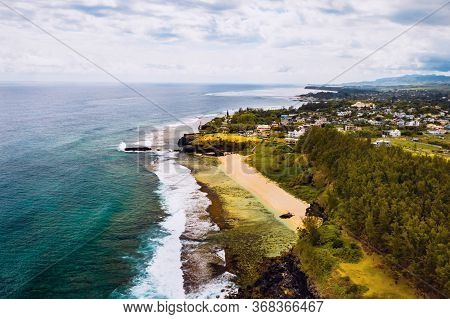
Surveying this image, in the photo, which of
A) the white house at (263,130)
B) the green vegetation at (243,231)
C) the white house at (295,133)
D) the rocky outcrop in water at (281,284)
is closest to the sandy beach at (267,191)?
the green vegetation at (243,231)

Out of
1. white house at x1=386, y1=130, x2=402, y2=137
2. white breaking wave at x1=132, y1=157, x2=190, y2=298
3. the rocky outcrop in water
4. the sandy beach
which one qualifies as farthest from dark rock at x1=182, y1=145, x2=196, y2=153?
the rocky outcrop in water

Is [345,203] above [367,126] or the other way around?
the other way around

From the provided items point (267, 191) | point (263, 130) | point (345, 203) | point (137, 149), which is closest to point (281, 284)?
point (345, 203)

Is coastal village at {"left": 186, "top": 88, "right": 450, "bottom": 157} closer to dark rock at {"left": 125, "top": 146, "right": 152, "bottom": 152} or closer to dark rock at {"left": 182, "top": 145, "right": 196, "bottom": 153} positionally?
dark rock at {"left": 182, "top": 145, "right": 196, "bottom": 153}

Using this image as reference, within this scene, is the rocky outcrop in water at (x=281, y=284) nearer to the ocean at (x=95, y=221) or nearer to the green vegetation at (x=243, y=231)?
the green vegetation at (x=243, y=231)

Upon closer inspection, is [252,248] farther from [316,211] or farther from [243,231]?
[316,211]

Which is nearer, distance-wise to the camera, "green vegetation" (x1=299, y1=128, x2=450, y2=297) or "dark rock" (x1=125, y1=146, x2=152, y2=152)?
"green vegetation" (x1=299, y1=128, x2=450, y2=297)

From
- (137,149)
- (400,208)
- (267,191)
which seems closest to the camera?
(400,208)
